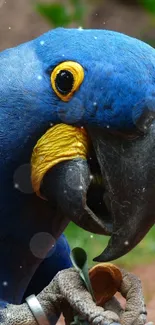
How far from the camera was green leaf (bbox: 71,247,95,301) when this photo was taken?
61.4 inches

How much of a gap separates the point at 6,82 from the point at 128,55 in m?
0.22

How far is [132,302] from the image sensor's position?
1.56m

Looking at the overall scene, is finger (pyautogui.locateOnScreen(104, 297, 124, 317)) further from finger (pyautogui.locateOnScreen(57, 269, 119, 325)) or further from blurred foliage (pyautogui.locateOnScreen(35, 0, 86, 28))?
blurred foliage (pyautogui.locateOnScreen(35, 0, 86, 28))

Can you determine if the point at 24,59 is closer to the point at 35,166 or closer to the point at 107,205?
the point at 35,166

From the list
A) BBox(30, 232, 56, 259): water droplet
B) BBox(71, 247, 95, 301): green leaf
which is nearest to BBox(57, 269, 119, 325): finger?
BBox(71, 247, 95, 301): green leaf

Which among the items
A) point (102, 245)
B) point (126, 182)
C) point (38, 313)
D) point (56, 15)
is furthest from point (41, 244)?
point (56, 15)

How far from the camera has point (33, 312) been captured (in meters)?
1.60

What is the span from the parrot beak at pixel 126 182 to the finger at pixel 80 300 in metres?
0.06

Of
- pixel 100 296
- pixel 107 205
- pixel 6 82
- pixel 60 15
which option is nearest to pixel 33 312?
pixel 100 296

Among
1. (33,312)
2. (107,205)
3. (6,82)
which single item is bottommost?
(33,312)

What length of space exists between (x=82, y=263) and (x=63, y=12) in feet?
8.80

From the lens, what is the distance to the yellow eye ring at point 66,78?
61.6 inches

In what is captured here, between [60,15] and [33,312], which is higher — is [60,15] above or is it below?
above

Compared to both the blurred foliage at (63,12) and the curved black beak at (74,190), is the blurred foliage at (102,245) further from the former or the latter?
the curved black beak at (74,190)
